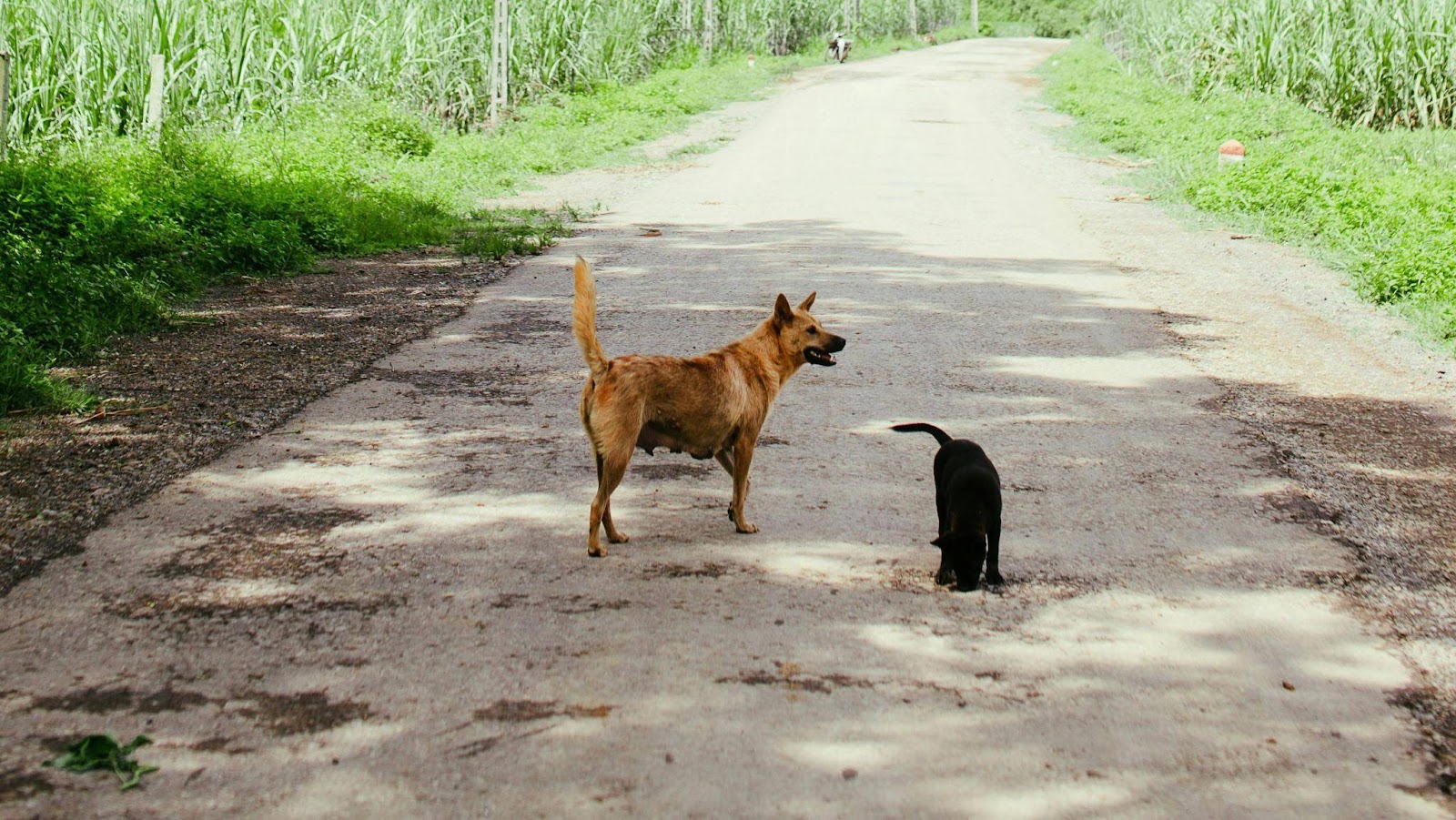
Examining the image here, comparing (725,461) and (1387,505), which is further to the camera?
(1387,505)

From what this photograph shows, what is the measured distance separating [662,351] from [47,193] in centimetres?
489

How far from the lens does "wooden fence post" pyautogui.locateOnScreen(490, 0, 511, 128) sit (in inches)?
794

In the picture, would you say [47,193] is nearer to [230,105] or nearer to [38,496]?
[38,496]

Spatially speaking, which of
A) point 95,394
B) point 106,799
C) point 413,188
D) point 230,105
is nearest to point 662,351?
point 95,394

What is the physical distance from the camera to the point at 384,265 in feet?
35.9

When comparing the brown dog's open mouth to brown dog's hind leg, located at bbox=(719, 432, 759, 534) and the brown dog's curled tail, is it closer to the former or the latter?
brown dog's hind leg, located at bbox=(719, 432, 759, 534)

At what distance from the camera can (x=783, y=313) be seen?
18.1 ft

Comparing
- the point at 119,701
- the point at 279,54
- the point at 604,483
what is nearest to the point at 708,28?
the point at 279,54

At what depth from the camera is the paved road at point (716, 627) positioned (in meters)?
3.35

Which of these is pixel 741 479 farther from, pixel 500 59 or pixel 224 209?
pixel 500 59

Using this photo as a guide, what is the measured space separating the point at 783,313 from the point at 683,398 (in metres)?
0.81

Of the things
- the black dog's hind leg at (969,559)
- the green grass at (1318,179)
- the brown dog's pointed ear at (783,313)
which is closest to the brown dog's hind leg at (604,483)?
the brown dog's pointed ear at (783,313)

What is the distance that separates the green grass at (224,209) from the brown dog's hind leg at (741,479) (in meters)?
3.49

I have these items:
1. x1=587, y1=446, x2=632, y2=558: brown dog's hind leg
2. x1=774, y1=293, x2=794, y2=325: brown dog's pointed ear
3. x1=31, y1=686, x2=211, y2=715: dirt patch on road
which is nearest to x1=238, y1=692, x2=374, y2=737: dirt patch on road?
x1=31, y1=686, x2=211, y2=715: dirt patch on road
